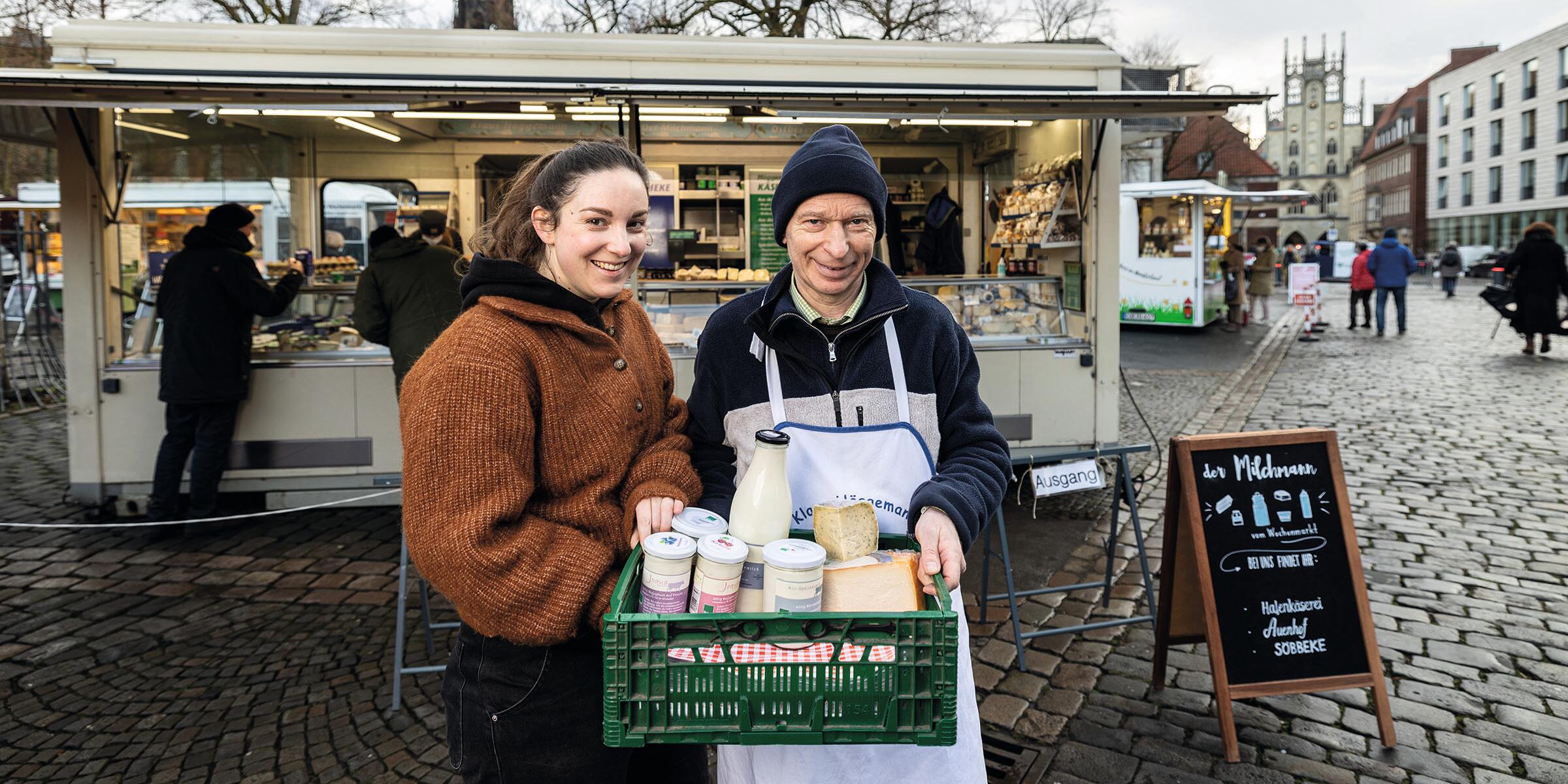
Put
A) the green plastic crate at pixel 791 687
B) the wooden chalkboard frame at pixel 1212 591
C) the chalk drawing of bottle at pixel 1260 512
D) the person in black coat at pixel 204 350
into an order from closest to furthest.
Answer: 1. the green plastic crate at pixel 791 687
2. the wooden chalkboard frame at pixel 1212 591
3. the chalk drawing of bottle at pixel 1260 512
4. the person in black coat at pixel 204 350

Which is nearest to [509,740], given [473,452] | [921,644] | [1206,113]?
[473,452]

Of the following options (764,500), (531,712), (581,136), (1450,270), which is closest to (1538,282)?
(581,136)

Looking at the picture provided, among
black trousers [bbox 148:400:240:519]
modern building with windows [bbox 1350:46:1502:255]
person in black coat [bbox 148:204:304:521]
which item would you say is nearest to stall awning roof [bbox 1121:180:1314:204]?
person in black coat [bbox 148:204:304:521]

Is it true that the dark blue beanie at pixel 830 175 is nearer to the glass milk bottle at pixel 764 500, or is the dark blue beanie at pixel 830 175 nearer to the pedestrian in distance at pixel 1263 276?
the glass milk bottle at pixel 764 500

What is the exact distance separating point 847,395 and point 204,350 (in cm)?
580

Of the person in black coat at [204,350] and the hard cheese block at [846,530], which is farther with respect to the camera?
the person in black coat at [204,350]

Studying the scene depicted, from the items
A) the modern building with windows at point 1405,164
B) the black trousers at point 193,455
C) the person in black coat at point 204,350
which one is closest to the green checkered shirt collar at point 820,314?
the person in black coat at point 204,350

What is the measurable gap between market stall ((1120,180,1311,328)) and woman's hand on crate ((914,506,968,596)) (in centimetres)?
1673

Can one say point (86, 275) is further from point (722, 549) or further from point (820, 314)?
point (722, 549)

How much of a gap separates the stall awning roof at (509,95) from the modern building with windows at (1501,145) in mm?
62228

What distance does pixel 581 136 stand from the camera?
23.1ft

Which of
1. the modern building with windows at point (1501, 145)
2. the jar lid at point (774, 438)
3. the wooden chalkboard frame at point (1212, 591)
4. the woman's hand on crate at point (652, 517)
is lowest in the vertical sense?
the wooden chalkboard frame at point (1212, 591)

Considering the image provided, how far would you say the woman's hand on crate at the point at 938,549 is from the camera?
1.93 m

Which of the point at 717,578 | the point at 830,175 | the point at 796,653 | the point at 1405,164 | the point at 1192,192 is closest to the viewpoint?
the point at 796,653
